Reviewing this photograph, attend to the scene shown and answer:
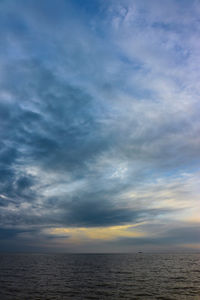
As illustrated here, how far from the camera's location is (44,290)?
40.3 m

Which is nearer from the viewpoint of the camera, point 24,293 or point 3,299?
point 3,299

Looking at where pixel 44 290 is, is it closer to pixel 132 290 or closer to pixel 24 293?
pixel 24 293

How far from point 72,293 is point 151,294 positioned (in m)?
13.9

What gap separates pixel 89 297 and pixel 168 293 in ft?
47.3

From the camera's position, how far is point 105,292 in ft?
128

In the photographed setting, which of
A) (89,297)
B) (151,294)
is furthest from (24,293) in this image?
(151,294)

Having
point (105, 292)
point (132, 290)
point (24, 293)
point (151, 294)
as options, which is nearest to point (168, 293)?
point (151, 294)

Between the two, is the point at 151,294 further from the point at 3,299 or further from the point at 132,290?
the point at 3,299

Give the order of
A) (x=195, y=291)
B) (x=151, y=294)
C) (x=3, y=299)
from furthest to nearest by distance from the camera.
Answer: (x=195, y=291) < (x=151, y=294) < (x=3, y=299)

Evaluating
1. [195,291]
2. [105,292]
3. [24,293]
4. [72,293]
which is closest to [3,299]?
[24,293]

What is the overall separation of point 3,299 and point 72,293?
1143 cm

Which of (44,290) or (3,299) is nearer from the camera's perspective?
(3,299)

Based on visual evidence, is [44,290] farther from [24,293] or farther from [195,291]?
[195,291]

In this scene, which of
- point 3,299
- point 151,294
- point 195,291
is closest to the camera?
point 3,299
